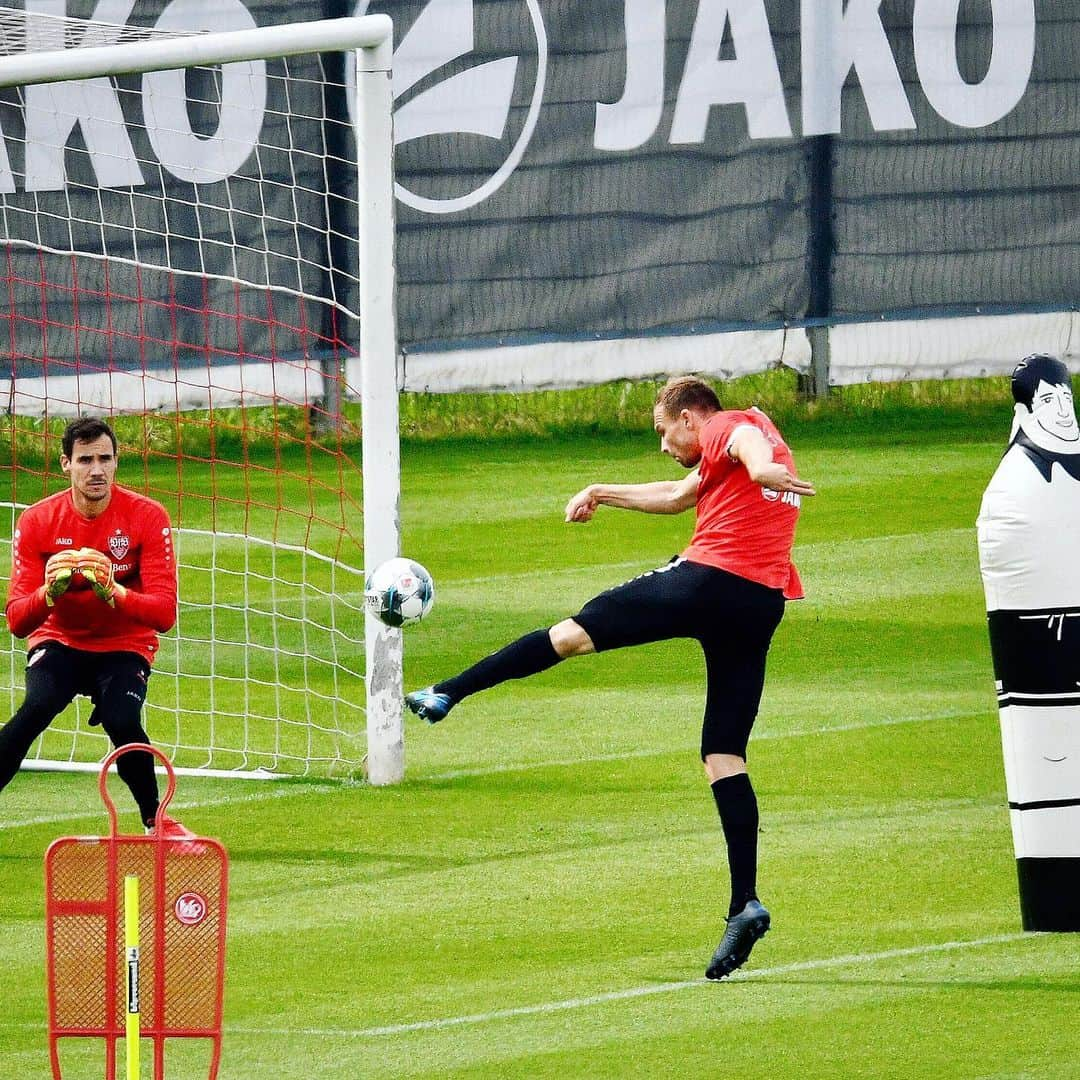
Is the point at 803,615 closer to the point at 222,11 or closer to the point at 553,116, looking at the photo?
the point at 553,116

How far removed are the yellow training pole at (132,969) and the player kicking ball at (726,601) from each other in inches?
98.5

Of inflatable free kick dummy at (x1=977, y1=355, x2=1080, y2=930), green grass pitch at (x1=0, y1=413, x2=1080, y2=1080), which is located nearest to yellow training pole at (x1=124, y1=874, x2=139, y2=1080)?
green grass pitch at (x1=0, y1=413, x2=1080, y2=1080)

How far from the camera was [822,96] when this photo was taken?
19.2 m

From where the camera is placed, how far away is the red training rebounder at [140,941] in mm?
5707

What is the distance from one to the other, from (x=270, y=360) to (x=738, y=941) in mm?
6409

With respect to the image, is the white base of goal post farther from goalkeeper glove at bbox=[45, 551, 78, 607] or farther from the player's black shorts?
the player's black shorts

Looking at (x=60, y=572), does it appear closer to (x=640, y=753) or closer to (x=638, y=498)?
(x=638, y=498)

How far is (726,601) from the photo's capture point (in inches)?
302

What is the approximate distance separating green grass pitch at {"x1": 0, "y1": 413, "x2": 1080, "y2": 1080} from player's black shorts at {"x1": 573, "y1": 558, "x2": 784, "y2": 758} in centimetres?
78

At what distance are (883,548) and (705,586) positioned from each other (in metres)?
8.48

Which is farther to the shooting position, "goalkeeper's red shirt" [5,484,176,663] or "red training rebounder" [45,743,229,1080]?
"goalkeeper's red shirt" [5,484,176,663]

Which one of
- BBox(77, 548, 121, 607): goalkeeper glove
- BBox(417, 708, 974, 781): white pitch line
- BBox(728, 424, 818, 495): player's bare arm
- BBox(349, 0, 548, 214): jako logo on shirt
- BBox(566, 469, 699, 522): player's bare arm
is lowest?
BBox(417, 708, 974, 781): white pitch line

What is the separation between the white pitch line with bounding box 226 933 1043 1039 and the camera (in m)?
6.94

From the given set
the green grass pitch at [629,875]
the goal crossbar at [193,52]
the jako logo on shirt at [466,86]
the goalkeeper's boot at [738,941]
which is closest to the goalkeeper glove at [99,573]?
the green grass pitch at [629,875]
